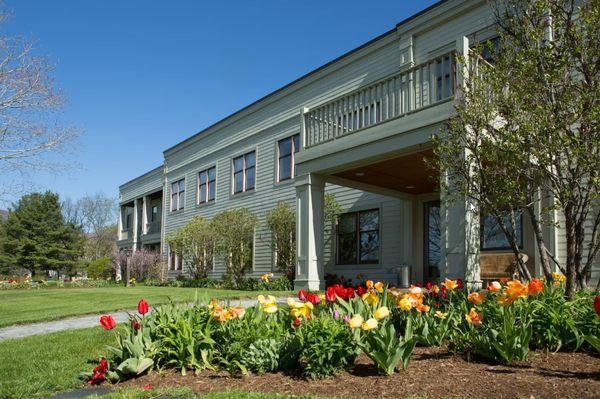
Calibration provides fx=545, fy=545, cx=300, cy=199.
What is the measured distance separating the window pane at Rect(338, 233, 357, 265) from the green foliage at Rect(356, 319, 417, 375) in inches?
472

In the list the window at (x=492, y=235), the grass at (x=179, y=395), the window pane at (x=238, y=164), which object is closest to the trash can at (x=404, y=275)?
the window at (x=492, y=235)

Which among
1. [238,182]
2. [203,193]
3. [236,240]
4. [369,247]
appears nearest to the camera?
[369,247]

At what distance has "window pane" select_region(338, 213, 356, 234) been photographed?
16766mm

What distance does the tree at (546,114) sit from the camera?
558 cm

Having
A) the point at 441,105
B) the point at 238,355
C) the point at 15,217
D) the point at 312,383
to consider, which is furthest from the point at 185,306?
the point at 15,217

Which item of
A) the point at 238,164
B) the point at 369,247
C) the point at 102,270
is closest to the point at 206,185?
the point at 238,164

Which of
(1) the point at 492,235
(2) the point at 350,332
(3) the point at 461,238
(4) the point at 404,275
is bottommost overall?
(2) the point at 350,332

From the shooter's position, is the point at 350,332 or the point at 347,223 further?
the point at 347,223

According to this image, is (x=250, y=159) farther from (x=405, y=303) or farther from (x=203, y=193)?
(x=405, y=303)

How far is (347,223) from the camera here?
669 inches

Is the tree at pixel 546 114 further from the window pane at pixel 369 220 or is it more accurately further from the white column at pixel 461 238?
the window pane at pixel 369 220

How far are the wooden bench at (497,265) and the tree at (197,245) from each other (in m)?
12.1

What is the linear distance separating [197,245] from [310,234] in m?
10.9

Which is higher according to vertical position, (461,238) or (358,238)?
(358,238)
